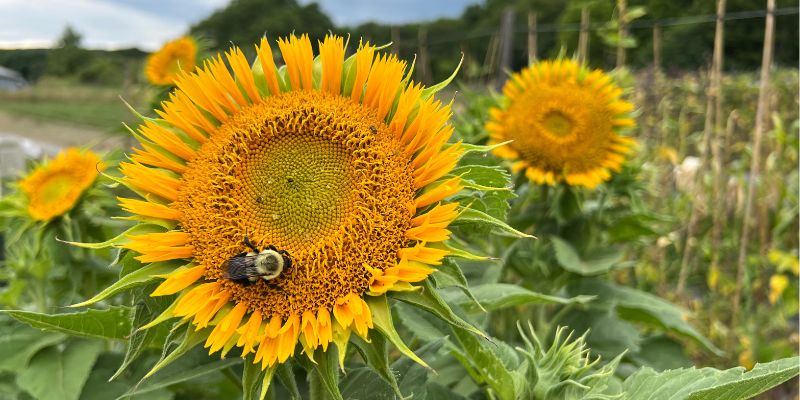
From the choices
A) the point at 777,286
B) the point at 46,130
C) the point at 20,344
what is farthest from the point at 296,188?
the point at 46,130

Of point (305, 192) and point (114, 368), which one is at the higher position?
point (305, 192)

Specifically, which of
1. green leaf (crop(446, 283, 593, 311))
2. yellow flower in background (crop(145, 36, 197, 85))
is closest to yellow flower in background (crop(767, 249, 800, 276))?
green leaf (crop(446, 283, 593, 311))

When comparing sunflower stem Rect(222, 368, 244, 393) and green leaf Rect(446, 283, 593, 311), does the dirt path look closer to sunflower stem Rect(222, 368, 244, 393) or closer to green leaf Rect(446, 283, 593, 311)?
sunflower stem Rect(222, 368, 244, 393)

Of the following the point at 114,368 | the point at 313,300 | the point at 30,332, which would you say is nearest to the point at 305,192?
the point at 313,300

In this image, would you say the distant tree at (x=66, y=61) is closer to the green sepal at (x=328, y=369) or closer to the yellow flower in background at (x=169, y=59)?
the yellow flower in background at (x=169, y=59)

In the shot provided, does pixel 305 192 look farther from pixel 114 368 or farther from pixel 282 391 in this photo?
pixel 114 368

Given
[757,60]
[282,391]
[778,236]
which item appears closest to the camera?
[282,391]

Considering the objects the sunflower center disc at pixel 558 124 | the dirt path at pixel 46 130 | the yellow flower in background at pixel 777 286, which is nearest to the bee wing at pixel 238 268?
the sunflower center disc at pixel 558 124
